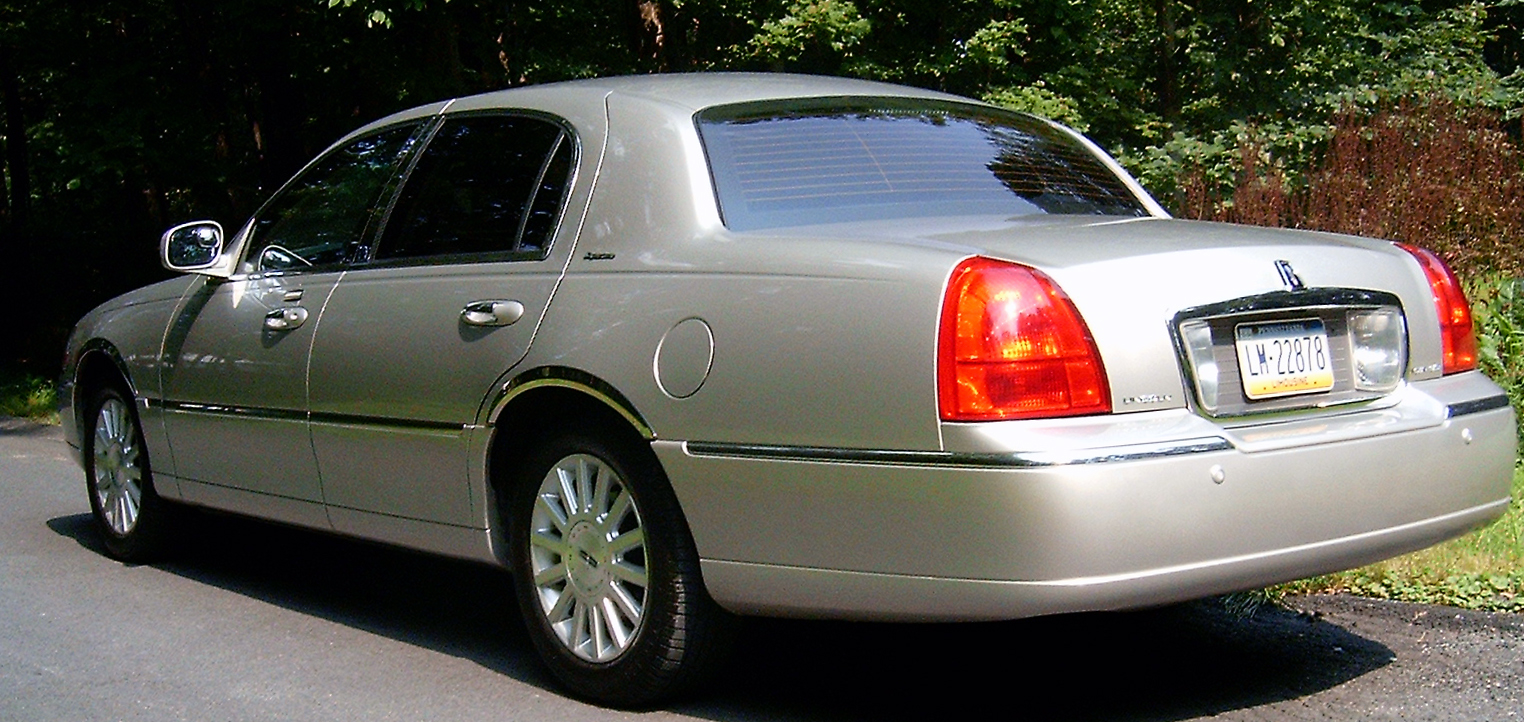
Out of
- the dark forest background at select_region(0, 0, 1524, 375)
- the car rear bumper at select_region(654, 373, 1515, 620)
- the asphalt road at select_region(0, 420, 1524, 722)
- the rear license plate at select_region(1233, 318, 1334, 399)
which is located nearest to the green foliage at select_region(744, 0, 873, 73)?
the dark forest background at select_region(0, 0, 1524, 375)

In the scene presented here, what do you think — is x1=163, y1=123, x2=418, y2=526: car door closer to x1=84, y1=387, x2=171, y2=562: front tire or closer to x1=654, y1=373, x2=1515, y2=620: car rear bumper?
x1=84, y1=387, x2=171, y2=562: front tire

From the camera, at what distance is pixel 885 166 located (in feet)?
15.3

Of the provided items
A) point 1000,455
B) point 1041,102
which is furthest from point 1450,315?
point 1041,102

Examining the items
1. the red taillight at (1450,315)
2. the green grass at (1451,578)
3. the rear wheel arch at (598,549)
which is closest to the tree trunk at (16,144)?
the rear wheel arch at (598,549)

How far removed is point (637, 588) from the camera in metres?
4.39

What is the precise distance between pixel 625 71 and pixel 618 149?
11.2 metres

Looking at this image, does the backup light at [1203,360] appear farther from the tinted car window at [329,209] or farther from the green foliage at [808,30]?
the green foliage at [808,30]

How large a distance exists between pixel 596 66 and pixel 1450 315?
1210 centimetres

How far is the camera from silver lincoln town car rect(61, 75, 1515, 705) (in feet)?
12.1

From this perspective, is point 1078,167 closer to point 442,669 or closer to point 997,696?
point 997,696

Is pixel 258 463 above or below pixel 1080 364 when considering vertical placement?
below

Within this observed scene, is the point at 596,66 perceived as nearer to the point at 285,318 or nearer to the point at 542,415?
the point at 285,318

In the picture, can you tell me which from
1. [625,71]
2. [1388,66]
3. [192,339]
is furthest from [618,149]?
[1388,66]

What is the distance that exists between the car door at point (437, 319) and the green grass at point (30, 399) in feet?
27.4
